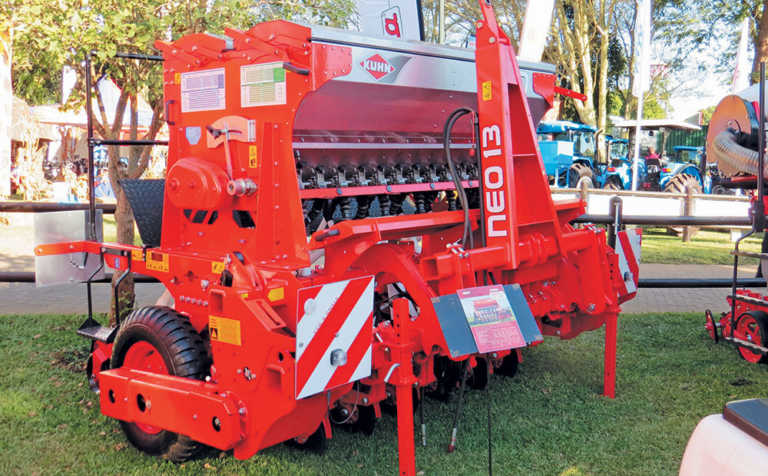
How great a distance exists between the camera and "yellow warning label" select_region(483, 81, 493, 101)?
3.93 meters

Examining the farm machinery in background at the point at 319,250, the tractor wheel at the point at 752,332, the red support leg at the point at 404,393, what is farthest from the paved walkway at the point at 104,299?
the red support leg at the point at 404,393

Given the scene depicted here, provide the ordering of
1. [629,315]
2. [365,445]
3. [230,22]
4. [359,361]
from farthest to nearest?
[629,315]
[230,22]
[365,445]
[359,361]

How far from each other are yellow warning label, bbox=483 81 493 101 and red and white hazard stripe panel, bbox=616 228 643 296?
174 cm

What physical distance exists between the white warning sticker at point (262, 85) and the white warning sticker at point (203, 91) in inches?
7.9

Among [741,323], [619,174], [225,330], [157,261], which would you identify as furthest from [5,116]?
[619,174]

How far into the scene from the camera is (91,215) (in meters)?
4.81

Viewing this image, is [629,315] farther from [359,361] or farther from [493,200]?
[359,361]

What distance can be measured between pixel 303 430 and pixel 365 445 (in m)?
0.65

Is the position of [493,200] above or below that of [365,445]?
above

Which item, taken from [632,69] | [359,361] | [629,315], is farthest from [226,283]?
[632,69]

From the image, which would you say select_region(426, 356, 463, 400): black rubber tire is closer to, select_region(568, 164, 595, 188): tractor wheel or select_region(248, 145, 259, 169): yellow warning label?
select_region(248, 145, 259, 169): yellow warning label

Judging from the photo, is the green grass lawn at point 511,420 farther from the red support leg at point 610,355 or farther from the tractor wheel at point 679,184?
the tractor wheel at point 679,184

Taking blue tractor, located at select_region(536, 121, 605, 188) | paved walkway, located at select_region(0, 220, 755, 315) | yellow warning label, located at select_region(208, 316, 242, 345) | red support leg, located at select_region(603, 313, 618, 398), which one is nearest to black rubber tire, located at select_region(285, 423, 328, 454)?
yellow warning label, located at select_region(208, 316, 242, 345)

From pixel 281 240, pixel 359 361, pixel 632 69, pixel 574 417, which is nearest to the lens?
pixel 359 361
